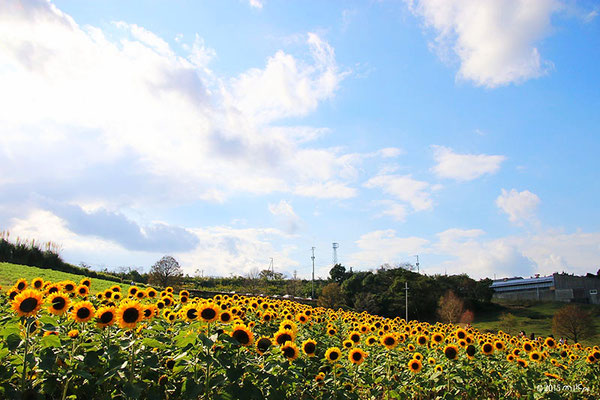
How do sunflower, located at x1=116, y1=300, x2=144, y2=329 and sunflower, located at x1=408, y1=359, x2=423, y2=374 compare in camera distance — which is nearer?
sunflower, located at x1=116, y1=300, x2=144, y2=329

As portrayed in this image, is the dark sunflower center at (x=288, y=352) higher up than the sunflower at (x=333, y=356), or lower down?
higher up

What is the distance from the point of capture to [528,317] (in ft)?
211

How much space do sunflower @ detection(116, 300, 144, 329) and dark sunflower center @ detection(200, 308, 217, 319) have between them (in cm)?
70

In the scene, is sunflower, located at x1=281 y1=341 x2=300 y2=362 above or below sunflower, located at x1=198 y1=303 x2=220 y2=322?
below

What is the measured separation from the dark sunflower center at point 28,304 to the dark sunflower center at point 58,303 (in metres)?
0.50

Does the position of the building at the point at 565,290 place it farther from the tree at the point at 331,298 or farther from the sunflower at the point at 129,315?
the sunflower at the point at 129,315

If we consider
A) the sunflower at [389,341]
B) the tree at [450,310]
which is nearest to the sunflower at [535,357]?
the sunflower at [389,341]

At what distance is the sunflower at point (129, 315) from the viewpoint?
Answer: 4.47m

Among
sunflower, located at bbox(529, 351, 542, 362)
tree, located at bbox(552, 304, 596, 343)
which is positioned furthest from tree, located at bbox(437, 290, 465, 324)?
sunflower, located at bbox(529, 351, 542, 362)

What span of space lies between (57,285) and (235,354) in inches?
165

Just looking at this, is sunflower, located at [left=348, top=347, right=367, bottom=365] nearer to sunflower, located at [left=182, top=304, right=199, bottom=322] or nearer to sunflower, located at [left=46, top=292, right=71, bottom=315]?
sunflower, located at [left=182, top=304, right=199, bottom=322]

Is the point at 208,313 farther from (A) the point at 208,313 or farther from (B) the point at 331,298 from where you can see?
(B) the point at 331,298

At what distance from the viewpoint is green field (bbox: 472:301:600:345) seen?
52062 mm

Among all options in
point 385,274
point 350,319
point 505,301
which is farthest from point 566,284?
point 350,319
